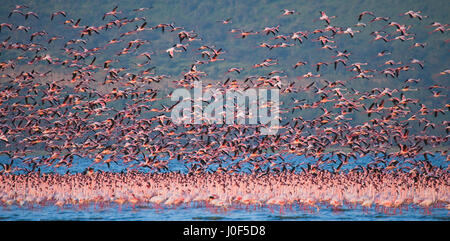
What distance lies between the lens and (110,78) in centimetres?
3850

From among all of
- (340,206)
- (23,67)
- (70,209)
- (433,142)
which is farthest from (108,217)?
(23,67)

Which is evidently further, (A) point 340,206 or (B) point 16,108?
(B) point 16,108

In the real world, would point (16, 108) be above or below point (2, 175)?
above

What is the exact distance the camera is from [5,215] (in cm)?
2911

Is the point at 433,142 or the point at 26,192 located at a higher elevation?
the point at 433,142

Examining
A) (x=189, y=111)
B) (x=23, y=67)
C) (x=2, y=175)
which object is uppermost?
(x=23, y=67)

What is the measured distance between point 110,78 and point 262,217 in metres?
14.3

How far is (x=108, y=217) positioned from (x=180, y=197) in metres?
3.64

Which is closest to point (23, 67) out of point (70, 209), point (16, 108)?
point (16, 108)
